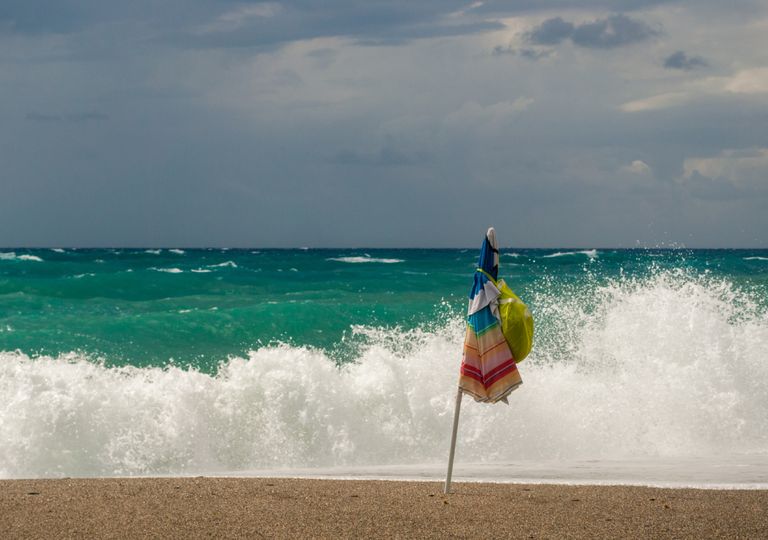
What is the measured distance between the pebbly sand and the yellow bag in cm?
101

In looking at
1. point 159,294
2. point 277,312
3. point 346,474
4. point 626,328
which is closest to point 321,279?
point 159,294

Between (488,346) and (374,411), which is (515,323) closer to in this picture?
(488,346)

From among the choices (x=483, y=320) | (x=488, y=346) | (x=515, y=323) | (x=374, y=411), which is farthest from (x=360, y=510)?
(x=374, y=411)

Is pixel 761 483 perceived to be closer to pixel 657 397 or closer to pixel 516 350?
pixel 516 350

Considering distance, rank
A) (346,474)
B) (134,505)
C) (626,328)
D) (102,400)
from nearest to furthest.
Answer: (134,505) → (346,474) → (102,400) → (626,328)

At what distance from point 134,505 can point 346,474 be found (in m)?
2.51

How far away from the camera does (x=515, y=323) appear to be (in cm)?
579

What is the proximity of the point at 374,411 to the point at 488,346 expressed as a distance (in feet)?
15.3

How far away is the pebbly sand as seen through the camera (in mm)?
4922

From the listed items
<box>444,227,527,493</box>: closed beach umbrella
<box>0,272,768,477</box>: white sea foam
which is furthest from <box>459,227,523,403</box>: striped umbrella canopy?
<box>0,272,768,477</box>: white sea foam

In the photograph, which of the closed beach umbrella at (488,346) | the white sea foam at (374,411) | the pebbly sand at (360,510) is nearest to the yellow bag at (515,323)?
the closed beach umbrella at (488,346)

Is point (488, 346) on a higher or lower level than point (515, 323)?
lower

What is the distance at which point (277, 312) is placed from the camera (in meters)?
18.3

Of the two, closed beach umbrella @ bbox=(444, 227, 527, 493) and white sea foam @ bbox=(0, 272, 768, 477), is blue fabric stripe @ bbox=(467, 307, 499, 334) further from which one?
white sea foam @ bbox=(0, 272, 768, 477)
